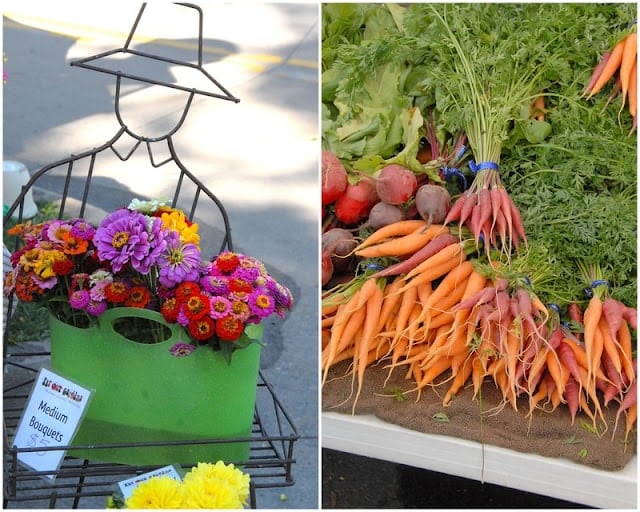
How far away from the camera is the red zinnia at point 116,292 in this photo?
44.9 inches

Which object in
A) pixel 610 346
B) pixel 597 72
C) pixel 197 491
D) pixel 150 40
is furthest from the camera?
pixel 150 40

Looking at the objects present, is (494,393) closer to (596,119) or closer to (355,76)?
(596,119)

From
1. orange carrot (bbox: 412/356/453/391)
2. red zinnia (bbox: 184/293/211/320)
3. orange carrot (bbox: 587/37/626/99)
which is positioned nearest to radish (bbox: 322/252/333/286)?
orange carrot (bbox: 412/356/453/391)

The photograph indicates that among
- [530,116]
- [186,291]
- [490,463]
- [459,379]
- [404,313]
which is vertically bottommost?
[490,463]

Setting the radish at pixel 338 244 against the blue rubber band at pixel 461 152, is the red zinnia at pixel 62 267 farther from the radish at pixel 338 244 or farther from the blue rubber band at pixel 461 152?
the blue rubber band at pixel 461 152

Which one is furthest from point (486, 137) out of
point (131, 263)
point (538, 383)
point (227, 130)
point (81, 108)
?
point (81, 108)

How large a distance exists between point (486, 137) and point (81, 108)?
302 centimetres

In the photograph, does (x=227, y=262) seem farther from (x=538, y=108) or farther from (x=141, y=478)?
(x=538, y=108)

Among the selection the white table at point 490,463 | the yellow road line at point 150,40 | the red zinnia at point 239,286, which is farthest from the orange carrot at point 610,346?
the yellow road line at point 150,40

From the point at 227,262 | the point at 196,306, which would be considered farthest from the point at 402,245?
the point at 196,306

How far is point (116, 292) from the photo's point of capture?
3.75 ft

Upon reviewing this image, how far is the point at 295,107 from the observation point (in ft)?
14.1

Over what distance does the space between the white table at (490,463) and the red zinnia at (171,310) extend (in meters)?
0.49

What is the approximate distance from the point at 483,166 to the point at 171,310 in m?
0.74
